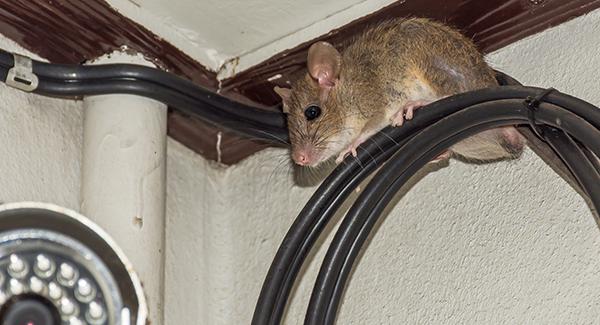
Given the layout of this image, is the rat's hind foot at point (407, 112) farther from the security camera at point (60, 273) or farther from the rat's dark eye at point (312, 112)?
the security camera at point (60, 273)

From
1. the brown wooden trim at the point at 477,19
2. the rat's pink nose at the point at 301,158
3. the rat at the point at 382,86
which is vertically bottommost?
the rat's pink nose at the point at 301,158

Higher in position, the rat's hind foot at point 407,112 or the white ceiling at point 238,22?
the white ceiling at point 238,22

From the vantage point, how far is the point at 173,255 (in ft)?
→ 9.48

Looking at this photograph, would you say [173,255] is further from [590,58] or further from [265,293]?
[590,58]

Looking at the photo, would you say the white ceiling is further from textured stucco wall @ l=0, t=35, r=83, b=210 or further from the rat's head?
textured stucco wall @ l=0, t=35, r=83, b=210

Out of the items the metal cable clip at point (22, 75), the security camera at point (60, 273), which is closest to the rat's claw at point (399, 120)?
the metal cable clip at point (22, 75)

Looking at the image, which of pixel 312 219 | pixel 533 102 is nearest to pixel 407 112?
pixel 312 219

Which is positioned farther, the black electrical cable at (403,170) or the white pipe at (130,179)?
the white pipe at (130,179)

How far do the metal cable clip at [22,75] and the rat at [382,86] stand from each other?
2.27 feet

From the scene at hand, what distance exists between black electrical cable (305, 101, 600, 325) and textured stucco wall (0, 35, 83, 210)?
31.1 inches

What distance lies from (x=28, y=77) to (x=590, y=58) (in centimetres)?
130

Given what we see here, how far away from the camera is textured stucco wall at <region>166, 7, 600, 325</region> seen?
Answer: 2318 mm

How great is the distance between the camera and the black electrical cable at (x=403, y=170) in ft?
6.38

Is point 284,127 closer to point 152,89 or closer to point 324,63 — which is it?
point 324,63
